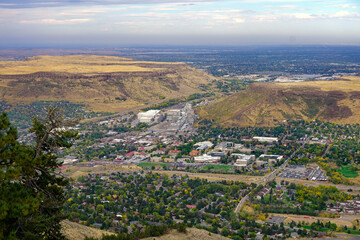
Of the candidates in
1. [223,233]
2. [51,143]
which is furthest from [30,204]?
[223,233]

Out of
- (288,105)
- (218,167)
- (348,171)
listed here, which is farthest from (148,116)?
(348,171)

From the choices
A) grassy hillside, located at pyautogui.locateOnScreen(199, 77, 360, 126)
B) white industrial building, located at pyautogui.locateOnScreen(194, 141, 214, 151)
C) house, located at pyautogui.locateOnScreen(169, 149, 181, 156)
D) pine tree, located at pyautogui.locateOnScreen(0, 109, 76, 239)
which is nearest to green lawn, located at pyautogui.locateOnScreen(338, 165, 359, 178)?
white industrial building, located at pyautogui.locateOnScreen(194, 141, 214, 151)

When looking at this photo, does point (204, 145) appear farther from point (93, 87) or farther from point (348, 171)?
point (93, 87)

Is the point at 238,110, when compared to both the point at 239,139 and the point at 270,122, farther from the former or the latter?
the point at 239,139

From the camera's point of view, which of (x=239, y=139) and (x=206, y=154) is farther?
(x=239, y=139)

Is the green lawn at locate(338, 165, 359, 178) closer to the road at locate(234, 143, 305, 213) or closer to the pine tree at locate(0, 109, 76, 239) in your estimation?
the road at locate(234, 143, 305, 213)

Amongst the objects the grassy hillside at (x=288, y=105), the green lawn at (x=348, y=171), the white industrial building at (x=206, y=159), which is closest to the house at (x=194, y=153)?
the white industrial building at (x=206, y=159)
